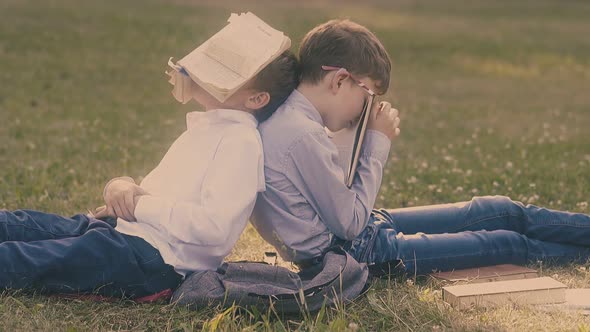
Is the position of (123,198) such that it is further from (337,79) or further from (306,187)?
(337,79)

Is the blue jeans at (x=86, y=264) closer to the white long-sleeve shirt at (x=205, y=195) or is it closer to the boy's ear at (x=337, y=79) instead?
the white long-sleeve shirt at (x=205, y=195)

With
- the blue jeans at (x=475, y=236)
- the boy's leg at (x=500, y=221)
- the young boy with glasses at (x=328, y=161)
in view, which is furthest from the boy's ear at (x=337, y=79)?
the boy's leg at (x=500, y=221)

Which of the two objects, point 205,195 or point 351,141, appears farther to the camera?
point 351,141

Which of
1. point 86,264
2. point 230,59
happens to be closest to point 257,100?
point 230,59

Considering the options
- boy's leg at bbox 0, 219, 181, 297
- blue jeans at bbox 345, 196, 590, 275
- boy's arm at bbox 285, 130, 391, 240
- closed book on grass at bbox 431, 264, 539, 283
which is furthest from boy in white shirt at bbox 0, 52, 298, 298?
closed book on grass at bbox 431, 264, 539, 283

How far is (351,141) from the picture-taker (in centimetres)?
439

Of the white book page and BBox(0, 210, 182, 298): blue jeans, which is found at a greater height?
the white book page

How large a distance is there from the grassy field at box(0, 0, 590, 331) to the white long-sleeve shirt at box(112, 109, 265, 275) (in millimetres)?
302

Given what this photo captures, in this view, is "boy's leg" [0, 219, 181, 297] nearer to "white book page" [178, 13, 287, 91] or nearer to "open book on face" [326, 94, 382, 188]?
"white book page" [178, 13, 287, 91]

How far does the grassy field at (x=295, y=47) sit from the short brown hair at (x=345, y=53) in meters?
1.10

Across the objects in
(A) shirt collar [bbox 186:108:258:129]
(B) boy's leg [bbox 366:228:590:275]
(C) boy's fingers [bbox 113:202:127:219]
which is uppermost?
(A) shirt collar [bbox 186:108:258:129]

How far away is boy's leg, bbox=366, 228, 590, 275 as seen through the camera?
4633mm

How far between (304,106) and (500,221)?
1573mm

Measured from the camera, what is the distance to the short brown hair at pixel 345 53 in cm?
419
